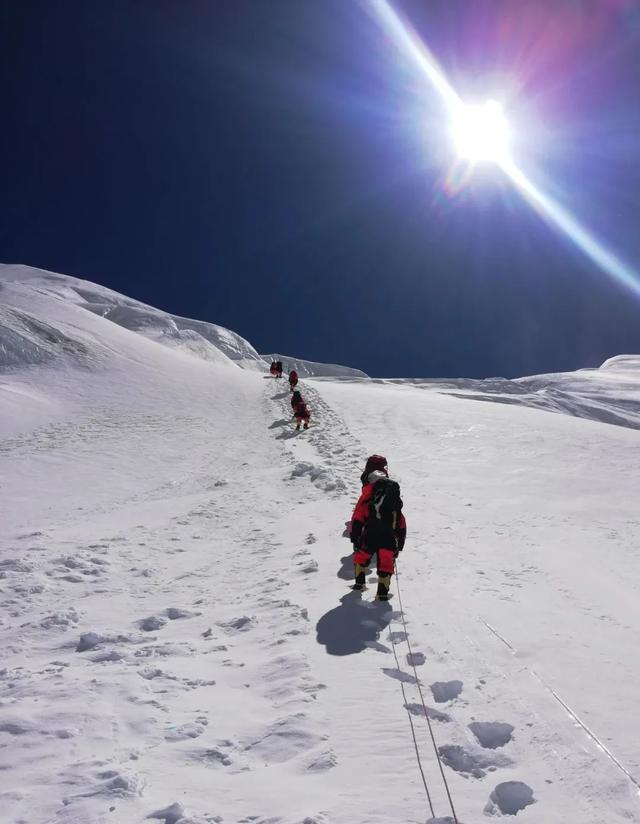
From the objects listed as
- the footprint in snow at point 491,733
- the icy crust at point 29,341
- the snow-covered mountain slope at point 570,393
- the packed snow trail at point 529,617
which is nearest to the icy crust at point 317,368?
the snow-covered mountain slope at point 570,393

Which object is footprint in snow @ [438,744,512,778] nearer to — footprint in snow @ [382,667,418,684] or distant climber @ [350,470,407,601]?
footprint in snow @ [382,667,418,684]

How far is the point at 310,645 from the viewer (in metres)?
5.43

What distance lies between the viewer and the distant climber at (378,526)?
687 cm

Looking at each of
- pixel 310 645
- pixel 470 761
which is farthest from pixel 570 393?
pixel 470 761

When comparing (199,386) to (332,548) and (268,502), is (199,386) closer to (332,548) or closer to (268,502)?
(268,502)

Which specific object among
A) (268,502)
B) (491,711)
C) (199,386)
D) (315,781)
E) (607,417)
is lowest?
(315,781)

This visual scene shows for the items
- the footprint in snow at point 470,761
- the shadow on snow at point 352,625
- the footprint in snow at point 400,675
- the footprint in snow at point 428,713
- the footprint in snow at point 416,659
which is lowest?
the footprint in snow at point 470,761

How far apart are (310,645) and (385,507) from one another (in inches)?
82.9

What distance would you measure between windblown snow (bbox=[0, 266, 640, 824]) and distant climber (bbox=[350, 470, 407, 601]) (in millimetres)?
494

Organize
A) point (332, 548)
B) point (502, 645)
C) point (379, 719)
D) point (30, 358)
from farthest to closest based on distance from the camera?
point (30, 358)
point (332, 548)
point (502, 645)
point (379, 719)

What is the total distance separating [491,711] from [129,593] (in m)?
4.91

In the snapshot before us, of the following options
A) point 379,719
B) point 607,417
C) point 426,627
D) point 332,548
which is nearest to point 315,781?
point 379,719

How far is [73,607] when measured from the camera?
21.6 feet

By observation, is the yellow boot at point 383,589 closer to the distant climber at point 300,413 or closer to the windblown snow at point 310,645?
the windblown snow at point 310,645
